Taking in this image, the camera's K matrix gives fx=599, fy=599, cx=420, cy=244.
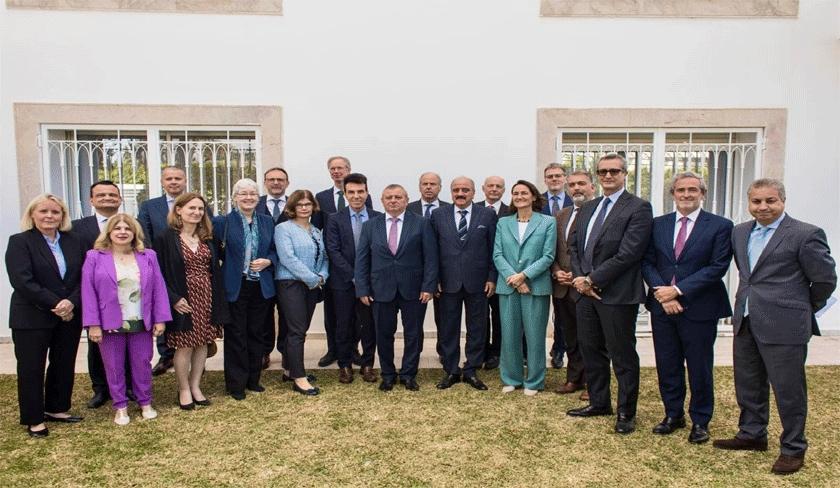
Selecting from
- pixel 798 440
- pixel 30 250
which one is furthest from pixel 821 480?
pixel 30 250

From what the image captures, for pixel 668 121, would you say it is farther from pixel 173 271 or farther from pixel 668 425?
pixel 173 271

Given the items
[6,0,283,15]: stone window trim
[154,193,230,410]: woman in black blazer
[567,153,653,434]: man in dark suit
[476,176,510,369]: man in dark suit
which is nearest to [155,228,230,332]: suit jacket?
[154,193,230,410]: woman in black blazer

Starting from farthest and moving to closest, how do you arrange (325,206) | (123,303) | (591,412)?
(325,206) < (591,412) < (123,303)

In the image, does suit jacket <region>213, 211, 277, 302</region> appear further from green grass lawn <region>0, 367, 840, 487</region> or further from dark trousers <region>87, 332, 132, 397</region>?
dark trousers <region>87, 332, 132, 397</region>

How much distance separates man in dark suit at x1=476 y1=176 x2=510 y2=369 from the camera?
206 inches

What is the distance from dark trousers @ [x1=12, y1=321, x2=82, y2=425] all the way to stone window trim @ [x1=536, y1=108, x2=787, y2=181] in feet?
14.7

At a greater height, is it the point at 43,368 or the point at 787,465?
the point at 43,368

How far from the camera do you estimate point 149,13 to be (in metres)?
5.94

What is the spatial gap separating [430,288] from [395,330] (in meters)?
0.44

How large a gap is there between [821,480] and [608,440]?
110 centimetres

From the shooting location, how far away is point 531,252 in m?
4.48

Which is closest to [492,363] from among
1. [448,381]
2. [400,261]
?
[448,381]

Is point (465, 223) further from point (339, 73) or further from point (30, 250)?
point (30, 250)

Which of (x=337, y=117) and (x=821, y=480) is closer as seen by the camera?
(x=821, y=480)
